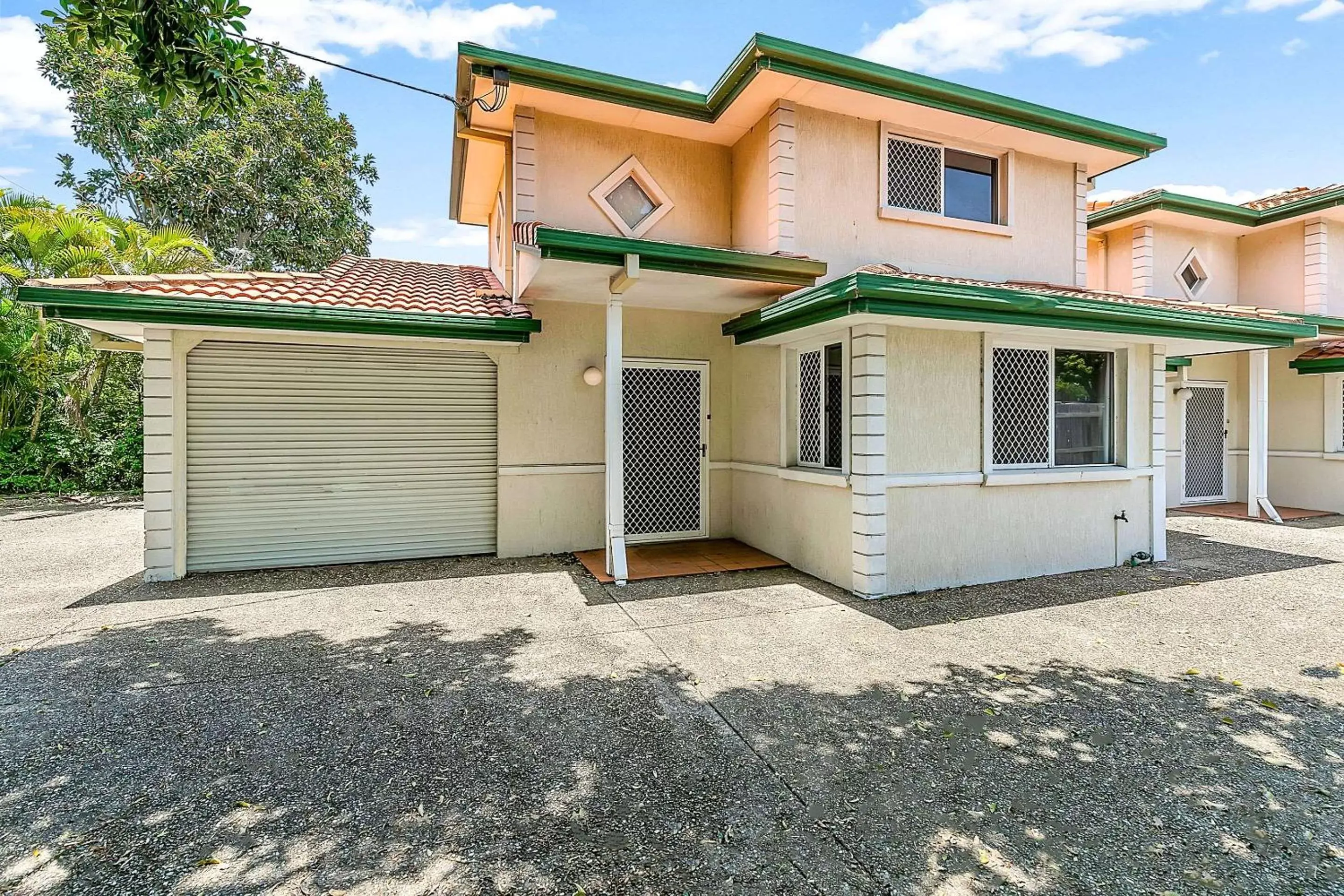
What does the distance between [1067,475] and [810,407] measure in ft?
9.61

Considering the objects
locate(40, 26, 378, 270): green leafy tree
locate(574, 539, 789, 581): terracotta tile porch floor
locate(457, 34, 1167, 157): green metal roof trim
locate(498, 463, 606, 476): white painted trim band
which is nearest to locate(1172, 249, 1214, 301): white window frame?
locate(457, 34, 1167, 157): green metal roof trim

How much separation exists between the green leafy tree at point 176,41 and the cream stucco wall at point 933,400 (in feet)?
18.7

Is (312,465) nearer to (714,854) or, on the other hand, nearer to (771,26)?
(714,854)

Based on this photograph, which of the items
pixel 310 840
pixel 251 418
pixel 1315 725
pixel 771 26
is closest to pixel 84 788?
pixel 310 840

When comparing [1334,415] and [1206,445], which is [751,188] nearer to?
[1206,445]

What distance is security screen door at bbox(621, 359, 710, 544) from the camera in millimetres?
8531

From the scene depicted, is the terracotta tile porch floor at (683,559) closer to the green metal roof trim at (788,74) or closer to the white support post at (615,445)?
the white support post at (615,445)

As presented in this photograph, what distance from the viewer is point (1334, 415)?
36.8 feet

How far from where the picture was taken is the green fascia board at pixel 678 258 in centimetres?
565

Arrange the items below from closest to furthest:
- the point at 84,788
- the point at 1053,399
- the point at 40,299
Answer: the point at 84,788 < the point at 40,299 < the point at 1053,399

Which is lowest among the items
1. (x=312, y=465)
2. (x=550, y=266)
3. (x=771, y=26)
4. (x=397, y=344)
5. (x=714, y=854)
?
(x=714, y=854)

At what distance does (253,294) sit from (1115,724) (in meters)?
8.45

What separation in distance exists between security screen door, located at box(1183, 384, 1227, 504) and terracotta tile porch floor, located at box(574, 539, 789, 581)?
968 cm

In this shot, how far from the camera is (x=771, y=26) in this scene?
22.3ft
